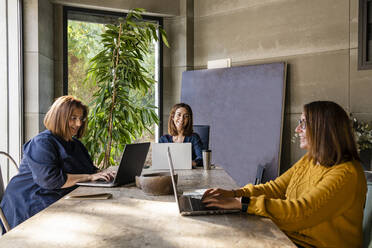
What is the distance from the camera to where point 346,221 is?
4.71 ft

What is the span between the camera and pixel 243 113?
4.14 m

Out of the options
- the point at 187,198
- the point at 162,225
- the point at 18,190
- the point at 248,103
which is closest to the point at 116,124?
the point at 248,103

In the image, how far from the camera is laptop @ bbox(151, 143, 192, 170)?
2324 millimetres

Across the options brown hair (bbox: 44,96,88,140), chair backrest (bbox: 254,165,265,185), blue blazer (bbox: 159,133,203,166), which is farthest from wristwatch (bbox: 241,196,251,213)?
chair backrest (bbox: 254,165,265,185)

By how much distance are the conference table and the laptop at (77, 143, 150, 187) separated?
0.32 m

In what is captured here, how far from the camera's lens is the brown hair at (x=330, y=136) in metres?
1.49

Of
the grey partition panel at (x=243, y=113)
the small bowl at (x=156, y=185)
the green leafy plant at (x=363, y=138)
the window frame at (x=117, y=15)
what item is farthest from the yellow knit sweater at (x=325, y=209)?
the window frame at (x=117, y=15)

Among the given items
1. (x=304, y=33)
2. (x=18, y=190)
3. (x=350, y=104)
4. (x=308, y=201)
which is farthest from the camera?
(x=304, y=33)

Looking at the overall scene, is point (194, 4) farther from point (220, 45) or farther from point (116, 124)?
point (116, 124)

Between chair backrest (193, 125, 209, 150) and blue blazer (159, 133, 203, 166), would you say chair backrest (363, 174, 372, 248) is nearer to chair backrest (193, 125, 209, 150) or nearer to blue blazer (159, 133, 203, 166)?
blue blazer (159, 133, 203, 166)

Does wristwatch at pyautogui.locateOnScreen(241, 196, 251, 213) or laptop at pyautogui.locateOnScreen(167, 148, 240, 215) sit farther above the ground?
wristwatch at pyautogui.locateOnScreen(241, 196, 251, 213)

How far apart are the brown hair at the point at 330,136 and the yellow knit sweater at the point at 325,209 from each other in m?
0.04

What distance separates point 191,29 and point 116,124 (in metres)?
1.80

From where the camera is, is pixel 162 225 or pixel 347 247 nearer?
pixel 162 225
